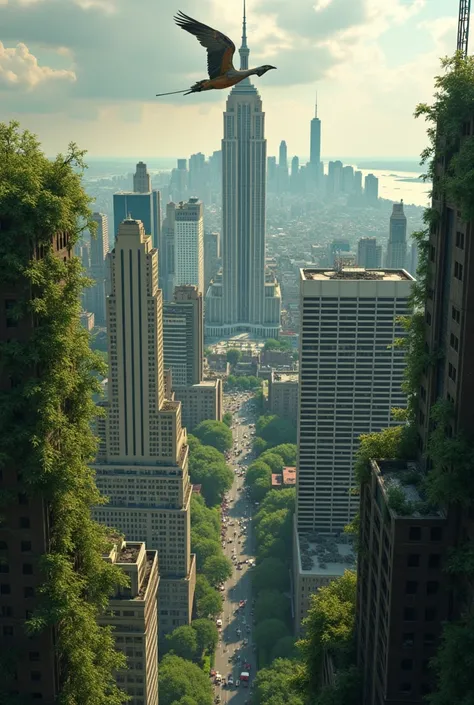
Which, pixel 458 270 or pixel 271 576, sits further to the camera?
pixel 271 576

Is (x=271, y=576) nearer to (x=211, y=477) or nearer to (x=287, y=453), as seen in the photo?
(x=211, y=477)

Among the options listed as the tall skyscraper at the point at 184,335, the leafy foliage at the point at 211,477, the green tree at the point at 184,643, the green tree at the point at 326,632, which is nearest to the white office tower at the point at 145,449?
the green tree at the point at 184,643

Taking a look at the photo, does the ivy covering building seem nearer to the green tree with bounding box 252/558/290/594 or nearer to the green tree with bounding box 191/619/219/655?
the green tree with bounding box 191/619/219/655

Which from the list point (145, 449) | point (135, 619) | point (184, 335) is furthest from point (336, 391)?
point (184, 335)

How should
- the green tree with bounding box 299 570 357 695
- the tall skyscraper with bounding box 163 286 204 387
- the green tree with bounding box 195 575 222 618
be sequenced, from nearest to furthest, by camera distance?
1. the green tree with bounding box 299 570 357 695
2. the green tree with bounding box 195 575 222 618
3. the tall skyscraper with bounding box 163 286 204 387

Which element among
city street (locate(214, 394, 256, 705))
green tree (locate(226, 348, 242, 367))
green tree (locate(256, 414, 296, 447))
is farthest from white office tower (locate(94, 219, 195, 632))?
green tree (locate(226, 348, 242, 367))
